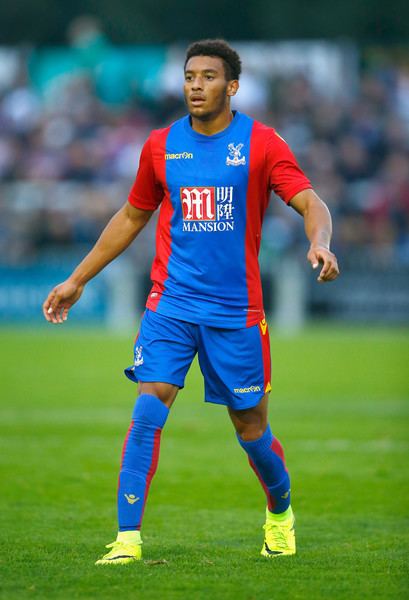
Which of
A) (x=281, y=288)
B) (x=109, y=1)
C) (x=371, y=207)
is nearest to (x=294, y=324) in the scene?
(x=281, y=288)

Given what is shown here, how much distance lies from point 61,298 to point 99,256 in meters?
0.28

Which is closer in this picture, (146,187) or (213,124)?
(213,124)

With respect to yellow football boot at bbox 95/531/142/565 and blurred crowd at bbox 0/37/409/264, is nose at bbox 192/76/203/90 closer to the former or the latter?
yellow football boot at bbox 95/531/142/565

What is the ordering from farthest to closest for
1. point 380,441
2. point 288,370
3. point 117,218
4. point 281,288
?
point 281,288 → point 288,370 → point 380,441 → point 117,218

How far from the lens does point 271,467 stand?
6.04 meters

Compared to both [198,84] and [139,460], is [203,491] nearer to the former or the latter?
[139,460]

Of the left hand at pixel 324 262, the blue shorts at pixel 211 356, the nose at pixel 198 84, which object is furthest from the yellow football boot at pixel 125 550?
the nose at pixel 198 84

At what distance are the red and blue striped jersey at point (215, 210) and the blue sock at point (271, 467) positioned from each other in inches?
23.4

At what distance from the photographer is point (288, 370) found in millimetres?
15914

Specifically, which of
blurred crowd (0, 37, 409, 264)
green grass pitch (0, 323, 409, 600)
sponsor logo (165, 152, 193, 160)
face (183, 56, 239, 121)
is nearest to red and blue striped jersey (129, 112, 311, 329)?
sponsor logo (165, 152, 193, 160)

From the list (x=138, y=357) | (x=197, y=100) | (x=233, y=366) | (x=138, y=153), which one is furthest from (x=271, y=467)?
(x=138, y=153)

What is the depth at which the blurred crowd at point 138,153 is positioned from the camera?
76.3ft

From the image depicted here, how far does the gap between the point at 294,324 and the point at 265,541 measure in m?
16.3

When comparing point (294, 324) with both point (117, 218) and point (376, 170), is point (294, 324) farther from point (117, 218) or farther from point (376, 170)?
point (117, 218)
